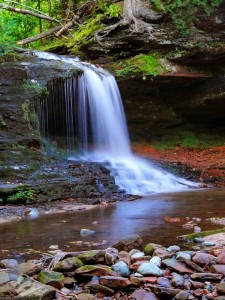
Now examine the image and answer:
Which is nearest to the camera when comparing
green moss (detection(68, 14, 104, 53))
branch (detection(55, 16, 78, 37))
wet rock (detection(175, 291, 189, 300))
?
wet rock (detection(175, 291, 189, 300))

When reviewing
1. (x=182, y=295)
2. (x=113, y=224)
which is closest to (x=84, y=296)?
(x=182, y=295)

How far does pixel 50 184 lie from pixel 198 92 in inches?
345

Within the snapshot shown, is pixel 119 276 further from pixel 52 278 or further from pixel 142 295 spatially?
pixel 52 278

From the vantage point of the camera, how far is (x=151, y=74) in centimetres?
1283

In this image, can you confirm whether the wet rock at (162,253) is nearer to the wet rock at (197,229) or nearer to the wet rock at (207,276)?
the wet rock at (207,276)

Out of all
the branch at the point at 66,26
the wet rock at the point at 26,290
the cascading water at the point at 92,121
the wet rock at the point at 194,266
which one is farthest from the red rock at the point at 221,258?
the branch at the point at 66,26

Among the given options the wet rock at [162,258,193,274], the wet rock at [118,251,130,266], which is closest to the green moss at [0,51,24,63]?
the wet rock at [118,251,130,266]

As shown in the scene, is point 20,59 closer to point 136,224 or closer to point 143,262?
point 136,224

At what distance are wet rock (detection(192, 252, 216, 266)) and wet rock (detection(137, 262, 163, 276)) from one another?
0.38 meters

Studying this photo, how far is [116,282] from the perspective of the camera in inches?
105

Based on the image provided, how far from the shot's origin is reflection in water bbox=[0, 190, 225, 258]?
4.17 m

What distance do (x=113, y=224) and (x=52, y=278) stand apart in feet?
7.97

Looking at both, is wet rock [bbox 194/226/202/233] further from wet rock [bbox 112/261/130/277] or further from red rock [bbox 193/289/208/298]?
red rock [bbox 193/289/208/298]

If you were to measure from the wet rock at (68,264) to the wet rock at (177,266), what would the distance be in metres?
0.69
